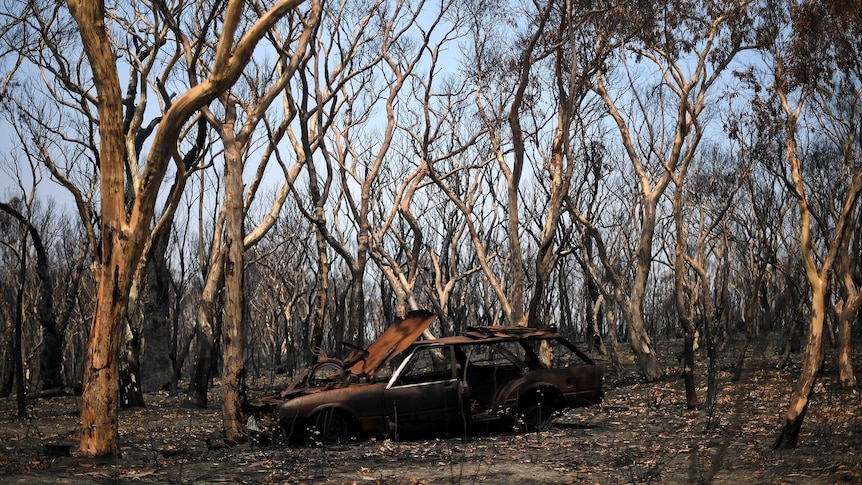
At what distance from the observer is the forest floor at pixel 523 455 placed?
759 cm

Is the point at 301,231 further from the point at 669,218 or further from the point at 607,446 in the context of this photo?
the point at 607,446

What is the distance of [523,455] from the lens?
9.14 meters

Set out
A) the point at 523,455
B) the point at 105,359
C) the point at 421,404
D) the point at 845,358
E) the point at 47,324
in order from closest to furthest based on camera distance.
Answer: the point at 105,359
the point at 523,455
the point at 421,404
the point at 845,358
the point at 47,324

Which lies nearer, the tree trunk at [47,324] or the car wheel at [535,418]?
the car wheel at [535,418]

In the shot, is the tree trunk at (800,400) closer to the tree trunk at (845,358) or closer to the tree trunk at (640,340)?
the tree trunk at (845,358)

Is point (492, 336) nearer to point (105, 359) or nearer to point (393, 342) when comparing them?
point (393, 342)

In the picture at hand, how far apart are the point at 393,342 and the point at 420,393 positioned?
1017 millimetres

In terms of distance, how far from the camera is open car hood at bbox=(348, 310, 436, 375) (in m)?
11.1

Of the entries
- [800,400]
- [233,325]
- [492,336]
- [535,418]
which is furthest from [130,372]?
[800,400]

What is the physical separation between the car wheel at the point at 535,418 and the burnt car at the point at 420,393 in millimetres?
13

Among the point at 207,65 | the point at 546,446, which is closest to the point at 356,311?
the point at 207,65

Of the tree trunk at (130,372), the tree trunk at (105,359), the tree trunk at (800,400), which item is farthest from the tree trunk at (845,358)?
the tree trunk at (130,372)

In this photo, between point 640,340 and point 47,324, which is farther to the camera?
point 47,324

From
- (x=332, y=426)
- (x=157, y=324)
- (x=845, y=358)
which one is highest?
(x=157, y=324)
